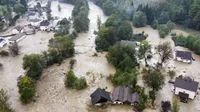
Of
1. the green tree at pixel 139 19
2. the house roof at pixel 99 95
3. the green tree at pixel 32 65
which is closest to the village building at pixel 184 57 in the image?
the house roof at pixel 99 95

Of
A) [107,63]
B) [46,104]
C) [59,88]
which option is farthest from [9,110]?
[107,63]

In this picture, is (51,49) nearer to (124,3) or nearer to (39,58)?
(39,58)

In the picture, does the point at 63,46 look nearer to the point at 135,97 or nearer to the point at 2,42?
the point at 2,42

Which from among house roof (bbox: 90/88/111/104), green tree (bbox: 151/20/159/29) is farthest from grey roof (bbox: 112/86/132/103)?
green tree (bbox: 151/20/159/29)

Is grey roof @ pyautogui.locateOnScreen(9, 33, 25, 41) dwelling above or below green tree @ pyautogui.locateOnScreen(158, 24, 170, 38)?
below

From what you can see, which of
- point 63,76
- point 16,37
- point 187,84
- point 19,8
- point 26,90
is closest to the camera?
point 26,90

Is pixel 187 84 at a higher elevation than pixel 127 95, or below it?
higher

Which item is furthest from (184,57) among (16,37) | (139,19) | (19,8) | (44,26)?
(19,8)

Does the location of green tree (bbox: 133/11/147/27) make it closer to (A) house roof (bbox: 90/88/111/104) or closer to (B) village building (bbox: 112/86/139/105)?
(B) village building (bbox: 112/86/139/105)
